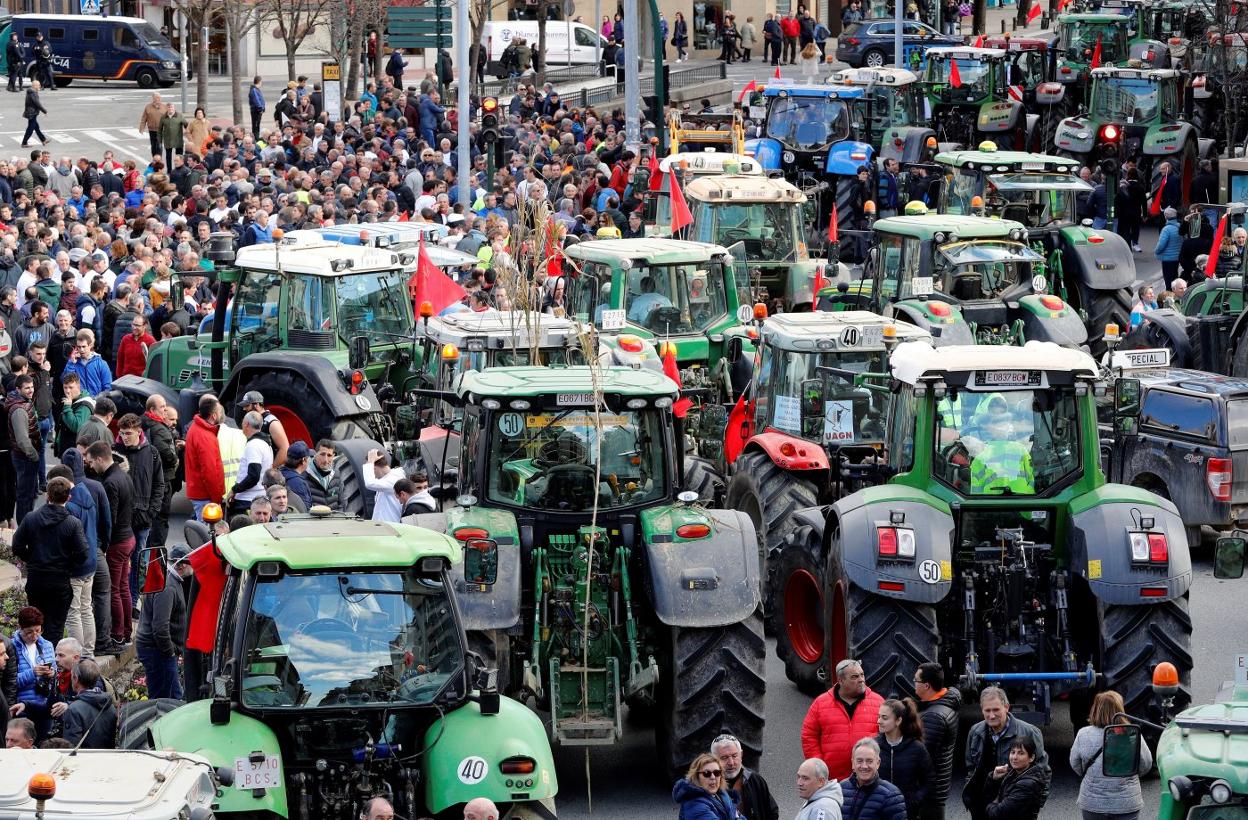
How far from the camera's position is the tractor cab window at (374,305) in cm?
1905

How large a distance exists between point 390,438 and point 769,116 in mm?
15509

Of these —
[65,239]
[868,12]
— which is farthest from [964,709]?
[868,12]

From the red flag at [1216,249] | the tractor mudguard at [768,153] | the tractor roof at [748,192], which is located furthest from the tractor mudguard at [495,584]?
the tractor mudguard at [768,153]

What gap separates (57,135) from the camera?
153ft

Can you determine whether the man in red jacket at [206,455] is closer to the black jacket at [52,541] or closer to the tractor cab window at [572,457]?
the black jacket at [52,541]

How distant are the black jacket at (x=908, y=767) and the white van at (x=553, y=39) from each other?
47.0m

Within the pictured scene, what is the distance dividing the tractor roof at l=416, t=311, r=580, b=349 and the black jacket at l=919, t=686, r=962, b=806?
579 centimetres

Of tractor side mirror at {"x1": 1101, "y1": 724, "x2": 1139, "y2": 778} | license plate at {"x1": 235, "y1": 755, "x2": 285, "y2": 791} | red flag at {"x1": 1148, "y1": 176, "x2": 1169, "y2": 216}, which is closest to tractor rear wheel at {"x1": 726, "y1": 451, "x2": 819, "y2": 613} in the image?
license plate at {"x1": 235, "y1": 755, "x2": 285, "y2": 791}

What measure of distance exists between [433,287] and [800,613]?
6347mm

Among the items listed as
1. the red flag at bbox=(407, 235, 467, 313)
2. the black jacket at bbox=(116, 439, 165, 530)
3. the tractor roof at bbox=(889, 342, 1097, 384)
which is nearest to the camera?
the tractor roof at bbox=(889, 342, 1097, 384)

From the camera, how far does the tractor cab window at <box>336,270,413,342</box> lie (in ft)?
62.5

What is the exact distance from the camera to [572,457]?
1280 centimetres

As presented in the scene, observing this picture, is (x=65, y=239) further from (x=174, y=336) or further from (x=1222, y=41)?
(x=1222, y=41)

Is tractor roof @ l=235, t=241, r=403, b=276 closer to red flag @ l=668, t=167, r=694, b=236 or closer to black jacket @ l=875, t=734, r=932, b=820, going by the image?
red flag @ l=668, t=167, r=694, b=236
